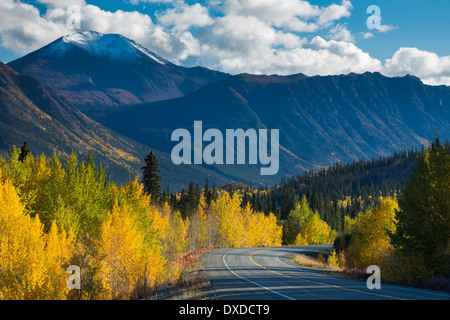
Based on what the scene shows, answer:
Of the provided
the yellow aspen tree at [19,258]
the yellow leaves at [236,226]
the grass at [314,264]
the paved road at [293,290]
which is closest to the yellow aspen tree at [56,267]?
the yellow aspen tree at [19,258]

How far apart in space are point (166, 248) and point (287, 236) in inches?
2915

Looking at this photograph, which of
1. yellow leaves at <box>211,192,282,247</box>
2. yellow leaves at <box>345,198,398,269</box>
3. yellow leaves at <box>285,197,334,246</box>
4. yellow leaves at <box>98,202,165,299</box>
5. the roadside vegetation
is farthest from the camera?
yellow leaves at <box>285,197,334,246</box>

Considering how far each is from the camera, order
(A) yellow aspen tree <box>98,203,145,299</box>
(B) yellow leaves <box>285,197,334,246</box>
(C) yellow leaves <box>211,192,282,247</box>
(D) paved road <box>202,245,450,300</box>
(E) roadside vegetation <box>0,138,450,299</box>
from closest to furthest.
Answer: (D) paved road <box>202,245,450,300</box> < (E) roadside vegetation <box>0,138,450,299</box> < (A) yellow aspen tree <box>98,203,145,299</box> < (C) yellow leaves <box>211,192,282,247</box> < (B) yellow leaves <box>285,197,334,246</box>

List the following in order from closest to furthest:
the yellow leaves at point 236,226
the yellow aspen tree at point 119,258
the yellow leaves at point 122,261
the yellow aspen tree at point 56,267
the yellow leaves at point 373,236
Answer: the yellow aspen tree at point 56,267 → the yellow aspen tree at point 119,258 → the yellow leaves at point 122,261 → the yellow leaves at point 373,236 → the yellow leaves at point 236,226

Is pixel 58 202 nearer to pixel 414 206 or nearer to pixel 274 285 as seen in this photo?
pixel 274 285

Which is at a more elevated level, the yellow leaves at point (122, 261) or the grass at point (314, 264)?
the yellow leaves at point (122, 261)

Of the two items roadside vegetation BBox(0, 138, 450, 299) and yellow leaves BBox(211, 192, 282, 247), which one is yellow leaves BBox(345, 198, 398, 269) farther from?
yellow leaves BBox(211, 192, 282, 247)

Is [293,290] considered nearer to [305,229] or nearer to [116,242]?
[116,242]

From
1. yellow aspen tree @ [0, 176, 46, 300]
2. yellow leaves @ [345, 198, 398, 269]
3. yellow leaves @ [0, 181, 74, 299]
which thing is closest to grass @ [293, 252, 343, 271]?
yellow leaves @ [345, 198, 398, 269]

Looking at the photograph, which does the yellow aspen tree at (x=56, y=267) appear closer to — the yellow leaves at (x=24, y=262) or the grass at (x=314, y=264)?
the yellow leaves at (x=24, y=262)

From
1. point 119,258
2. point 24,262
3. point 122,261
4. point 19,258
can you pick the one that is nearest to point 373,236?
point 122,261

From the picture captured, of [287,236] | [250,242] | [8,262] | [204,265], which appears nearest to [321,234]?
[287,236]
